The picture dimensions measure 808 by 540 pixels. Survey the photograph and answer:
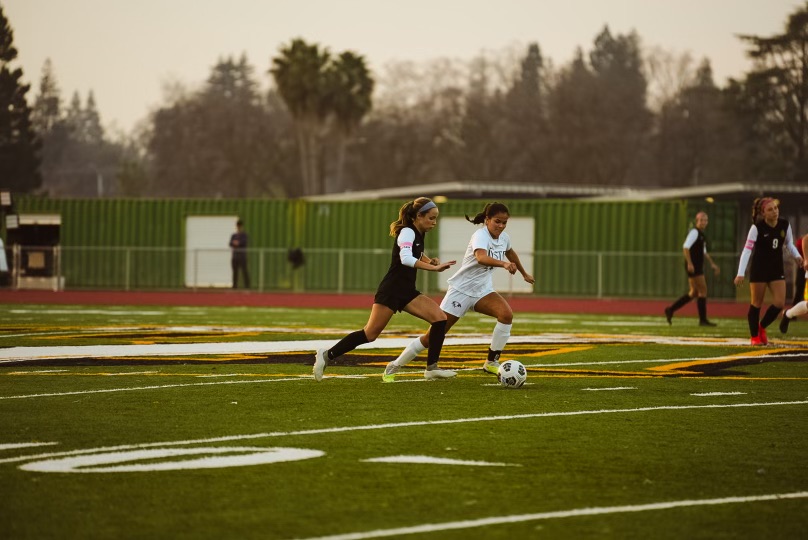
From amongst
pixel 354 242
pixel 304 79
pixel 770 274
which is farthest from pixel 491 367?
pixel 304 79

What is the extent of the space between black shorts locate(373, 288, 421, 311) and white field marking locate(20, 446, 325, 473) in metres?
4.03

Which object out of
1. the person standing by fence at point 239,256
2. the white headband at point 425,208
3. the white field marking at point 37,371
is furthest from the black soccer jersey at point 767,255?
the person standing by fence at point 239,256

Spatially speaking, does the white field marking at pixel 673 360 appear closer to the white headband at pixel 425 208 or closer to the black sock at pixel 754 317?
the black sock at pixel 754 317

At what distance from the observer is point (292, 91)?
71.9 m

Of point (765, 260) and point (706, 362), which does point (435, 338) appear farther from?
point (765, 260)

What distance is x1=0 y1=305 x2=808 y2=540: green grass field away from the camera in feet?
21.1

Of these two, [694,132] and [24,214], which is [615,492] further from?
[694,132]

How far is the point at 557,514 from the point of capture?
6.57 metres

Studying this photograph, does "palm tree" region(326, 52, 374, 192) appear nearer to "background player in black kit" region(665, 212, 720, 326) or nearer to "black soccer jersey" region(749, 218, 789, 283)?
"background player in black kit" region(665, 212, 720, 326)

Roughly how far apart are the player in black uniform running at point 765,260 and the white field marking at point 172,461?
10.5 meters

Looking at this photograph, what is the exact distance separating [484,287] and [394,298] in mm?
1176

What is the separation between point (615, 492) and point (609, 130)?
81.7 m

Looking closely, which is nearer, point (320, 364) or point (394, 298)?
point (394, 298)

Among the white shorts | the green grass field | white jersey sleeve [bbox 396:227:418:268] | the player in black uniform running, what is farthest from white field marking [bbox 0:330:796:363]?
white jersey sleeve [bbox 396:227:418:268]
